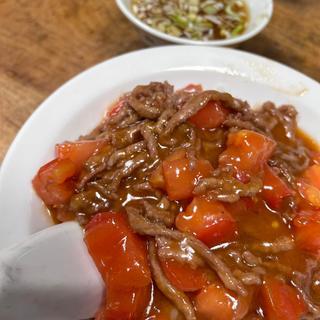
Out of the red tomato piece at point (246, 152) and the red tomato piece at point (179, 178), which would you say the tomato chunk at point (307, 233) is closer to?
the red tomato piece at point (246, 152)

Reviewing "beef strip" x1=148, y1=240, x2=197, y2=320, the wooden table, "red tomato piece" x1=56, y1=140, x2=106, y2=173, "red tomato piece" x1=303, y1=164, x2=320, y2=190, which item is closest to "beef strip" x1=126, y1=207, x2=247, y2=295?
"beef strip" x1=148, y1=240, x2=197, y2=320

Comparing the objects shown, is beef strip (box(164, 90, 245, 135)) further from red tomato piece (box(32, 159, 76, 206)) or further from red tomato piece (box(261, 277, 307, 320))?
red tomato piece (box(261, 277, 307, 320))

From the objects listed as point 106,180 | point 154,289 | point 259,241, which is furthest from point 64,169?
point 259,241

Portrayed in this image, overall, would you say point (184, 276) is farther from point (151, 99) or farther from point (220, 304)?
point (151, 99)

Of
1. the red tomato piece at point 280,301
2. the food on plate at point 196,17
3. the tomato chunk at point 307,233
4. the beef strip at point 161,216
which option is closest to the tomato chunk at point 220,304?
the red tomato piece at point 280,301

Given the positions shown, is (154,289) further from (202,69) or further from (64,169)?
(202,69)

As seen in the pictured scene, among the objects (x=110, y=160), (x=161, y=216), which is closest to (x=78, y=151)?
(x=110, y=160)
